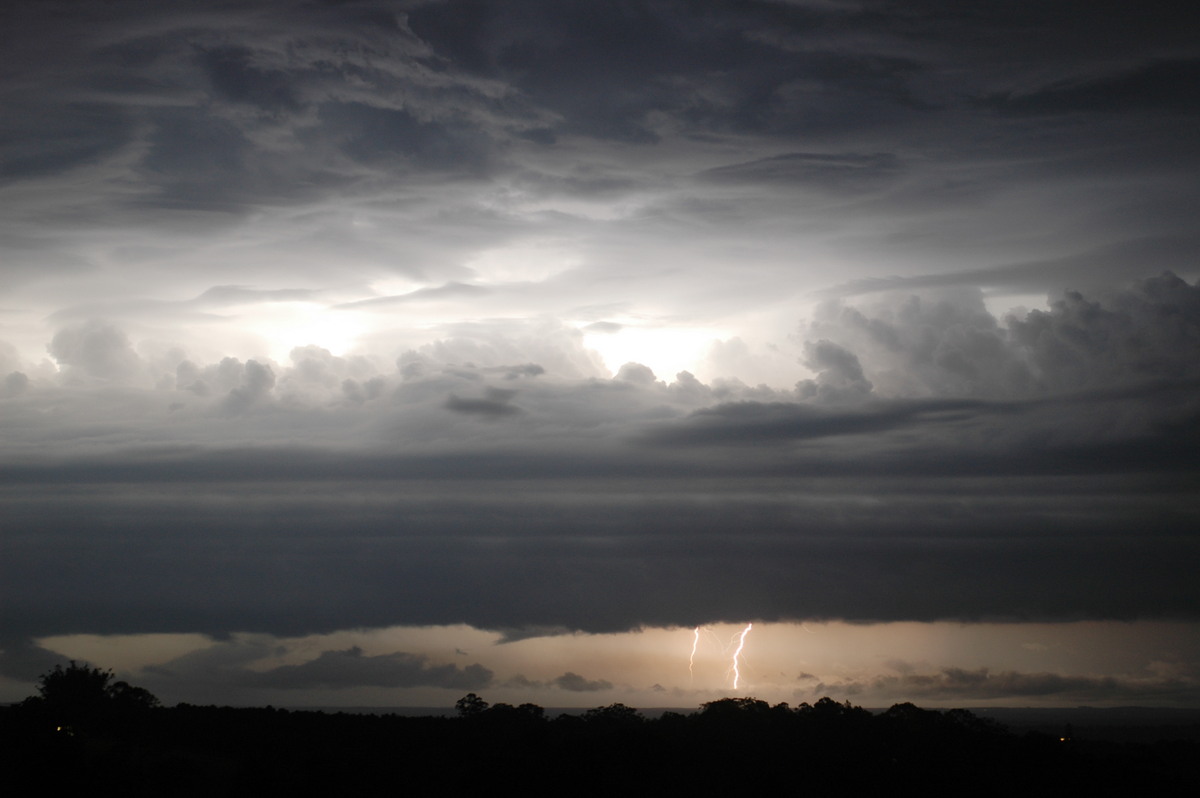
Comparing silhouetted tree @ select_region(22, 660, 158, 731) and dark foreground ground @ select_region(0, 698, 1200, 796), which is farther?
silhouetted tree @ select_region(22, 660, 158, 731)

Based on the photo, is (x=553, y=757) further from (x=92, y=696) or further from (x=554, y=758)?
(x=92, y=696)

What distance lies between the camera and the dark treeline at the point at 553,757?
270 ft

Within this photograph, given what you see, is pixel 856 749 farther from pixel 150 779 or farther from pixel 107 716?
pixel 107 716

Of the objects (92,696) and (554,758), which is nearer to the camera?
(554,758)

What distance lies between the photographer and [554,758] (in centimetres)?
9138

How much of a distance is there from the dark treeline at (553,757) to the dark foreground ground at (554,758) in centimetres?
21

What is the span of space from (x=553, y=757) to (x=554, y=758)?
39 centimetres

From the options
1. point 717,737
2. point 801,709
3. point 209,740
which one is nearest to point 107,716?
point 209,740

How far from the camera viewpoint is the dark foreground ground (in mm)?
81750

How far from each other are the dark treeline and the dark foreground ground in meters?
0.21

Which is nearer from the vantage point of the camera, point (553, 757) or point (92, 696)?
point (553, 757)

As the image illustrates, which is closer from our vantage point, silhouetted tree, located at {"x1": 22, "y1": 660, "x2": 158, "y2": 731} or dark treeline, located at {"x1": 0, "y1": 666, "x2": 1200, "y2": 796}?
dark treeline, located at {"x1": 0, "y1": 666, "x2": 1200, "y2": 796}

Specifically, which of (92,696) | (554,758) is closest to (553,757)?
(554,758)

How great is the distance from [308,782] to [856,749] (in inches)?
2162
